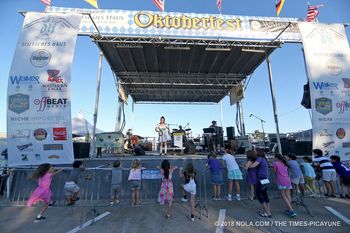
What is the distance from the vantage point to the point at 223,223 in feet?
15.9

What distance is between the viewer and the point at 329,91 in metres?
6.38

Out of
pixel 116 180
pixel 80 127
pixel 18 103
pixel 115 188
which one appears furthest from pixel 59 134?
pixel 80 127

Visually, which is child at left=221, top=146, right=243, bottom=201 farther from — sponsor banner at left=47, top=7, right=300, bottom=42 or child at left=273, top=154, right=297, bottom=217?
sponsor banner at left=47, top=7, right=300, bottom=42

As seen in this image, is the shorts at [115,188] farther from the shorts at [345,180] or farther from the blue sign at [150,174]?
the shorts at [345,180]

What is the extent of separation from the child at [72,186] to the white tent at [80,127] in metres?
11.0

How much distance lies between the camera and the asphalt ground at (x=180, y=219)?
4559 mm

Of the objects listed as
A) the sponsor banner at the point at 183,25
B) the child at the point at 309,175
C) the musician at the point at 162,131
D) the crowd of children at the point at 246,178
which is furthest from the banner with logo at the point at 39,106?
the child at the point at 309,175

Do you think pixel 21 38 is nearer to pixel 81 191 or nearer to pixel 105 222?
pixel 81 191

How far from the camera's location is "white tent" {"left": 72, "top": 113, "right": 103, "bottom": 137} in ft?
55.8

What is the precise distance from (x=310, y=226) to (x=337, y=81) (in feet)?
13.9

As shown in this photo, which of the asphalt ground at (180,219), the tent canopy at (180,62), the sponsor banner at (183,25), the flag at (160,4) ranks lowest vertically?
the asphalt ground at (180,219)

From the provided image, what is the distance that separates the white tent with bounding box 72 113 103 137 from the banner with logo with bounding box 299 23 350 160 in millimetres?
14882

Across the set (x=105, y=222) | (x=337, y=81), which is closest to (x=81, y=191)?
(x=105, y=222)

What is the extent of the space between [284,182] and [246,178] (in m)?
1.25
